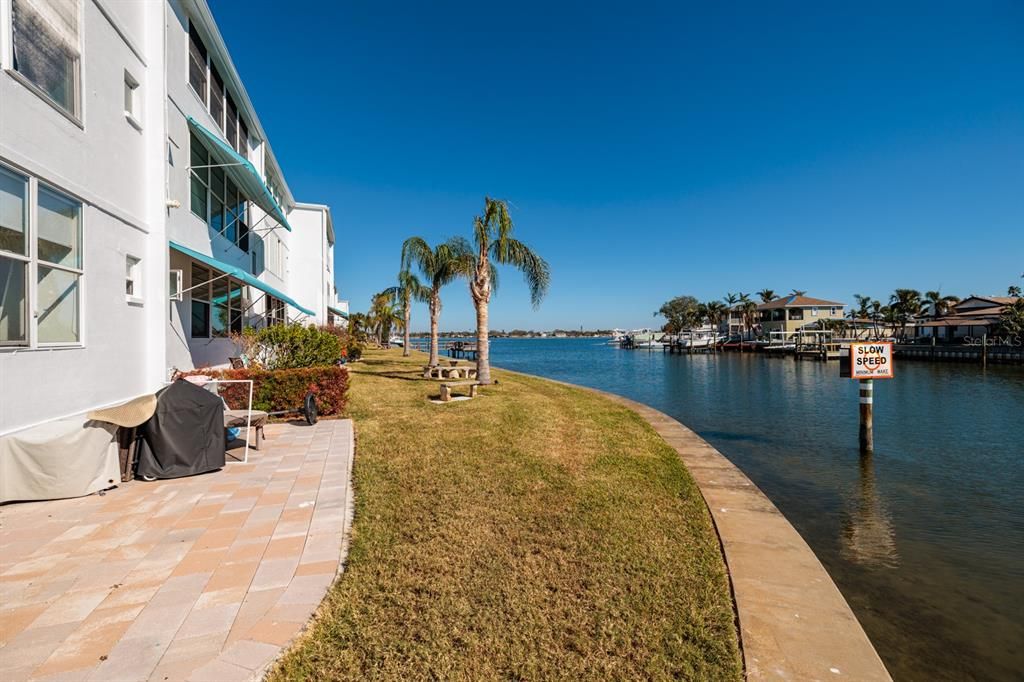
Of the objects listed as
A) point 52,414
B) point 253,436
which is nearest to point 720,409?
point 253,436

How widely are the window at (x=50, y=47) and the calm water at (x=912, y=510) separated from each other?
10.4 m

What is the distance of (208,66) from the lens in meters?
11.4

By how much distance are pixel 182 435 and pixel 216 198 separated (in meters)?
8.40

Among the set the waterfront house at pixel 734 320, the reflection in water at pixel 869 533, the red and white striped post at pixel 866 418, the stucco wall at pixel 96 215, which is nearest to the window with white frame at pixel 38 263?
the stucco wall at pixel 96 215

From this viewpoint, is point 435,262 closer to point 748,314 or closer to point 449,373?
point 449,373

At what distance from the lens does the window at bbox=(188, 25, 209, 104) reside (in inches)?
406

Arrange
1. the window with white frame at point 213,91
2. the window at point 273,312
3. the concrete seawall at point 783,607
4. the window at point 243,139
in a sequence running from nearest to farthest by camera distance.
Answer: the concrete seawall at point 783,607 → the window with white frame at point 213,91 → the window at point 243,139 → the window at point 273,312

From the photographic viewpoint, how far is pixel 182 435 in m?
5.88

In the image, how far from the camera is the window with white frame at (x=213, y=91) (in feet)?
34.4

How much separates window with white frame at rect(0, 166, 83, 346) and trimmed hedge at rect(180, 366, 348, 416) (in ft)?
11.6

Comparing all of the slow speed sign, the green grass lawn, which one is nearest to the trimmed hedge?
the green grass lawn

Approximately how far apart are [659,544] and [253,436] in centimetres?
718

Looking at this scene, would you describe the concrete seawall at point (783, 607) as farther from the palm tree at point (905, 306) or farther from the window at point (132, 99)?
the palm tree at point (905, 306)

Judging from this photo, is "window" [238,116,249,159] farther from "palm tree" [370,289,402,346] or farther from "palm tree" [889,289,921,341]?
"palm tree" [889,289,921,341]
